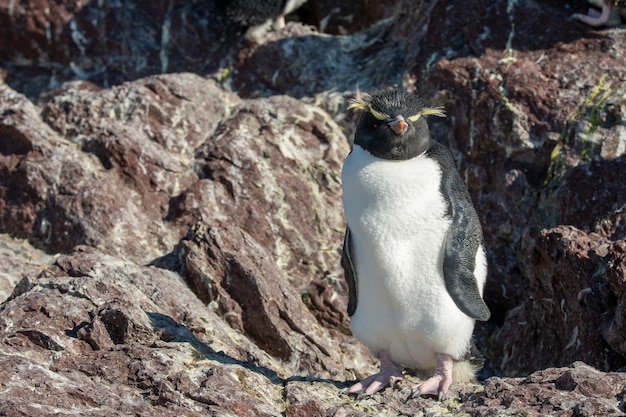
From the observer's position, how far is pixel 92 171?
7359mm

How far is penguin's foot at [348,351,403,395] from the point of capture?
191 inches

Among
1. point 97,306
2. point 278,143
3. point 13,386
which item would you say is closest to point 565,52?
point 278,143

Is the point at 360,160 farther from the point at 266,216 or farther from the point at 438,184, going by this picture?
the point at 266,216

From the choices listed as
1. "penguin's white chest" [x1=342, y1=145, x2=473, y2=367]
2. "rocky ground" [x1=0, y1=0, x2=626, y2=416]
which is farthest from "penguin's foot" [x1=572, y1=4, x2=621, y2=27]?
"penguin's white chest" [x1=342, y1=145, x2=473, y2=367]

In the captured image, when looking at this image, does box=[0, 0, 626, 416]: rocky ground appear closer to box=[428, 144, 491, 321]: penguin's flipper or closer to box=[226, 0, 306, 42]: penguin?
box=[226, 0, 306, 42]: penguin

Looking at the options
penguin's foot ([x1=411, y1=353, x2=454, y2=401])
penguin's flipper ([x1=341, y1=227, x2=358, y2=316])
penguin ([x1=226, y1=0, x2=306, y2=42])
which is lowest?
penguin's foot ([x1=411, y1=353, x2=454, y2=401])

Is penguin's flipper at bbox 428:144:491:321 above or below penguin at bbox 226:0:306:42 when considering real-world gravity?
below

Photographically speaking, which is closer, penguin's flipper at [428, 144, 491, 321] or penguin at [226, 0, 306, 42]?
penguin's flipper at [428, 144, 491, 321]

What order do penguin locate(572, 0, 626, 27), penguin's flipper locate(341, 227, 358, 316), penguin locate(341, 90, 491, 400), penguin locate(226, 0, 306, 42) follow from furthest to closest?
penguin locate(226, 0, 306, 42) < penguin locate(572, 0, 626, 27) < penguin's flipper locate(341, 227, 358, 316) < penguin locate(341, 90, 491, 400)

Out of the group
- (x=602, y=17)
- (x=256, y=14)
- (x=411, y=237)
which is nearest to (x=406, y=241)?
(x=411, y=237)

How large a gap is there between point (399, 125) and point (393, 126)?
0.03 m

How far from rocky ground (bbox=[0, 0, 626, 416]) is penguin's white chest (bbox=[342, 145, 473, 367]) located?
1.13 ft

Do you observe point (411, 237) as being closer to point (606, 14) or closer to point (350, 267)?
point (350, 267)

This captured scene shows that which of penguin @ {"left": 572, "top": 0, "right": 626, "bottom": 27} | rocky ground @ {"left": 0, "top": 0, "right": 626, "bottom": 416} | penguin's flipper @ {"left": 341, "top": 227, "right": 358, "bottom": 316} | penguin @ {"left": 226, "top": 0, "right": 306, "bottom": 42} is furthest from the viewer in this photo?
penguin @ {"left": 226, "top": 0, "right": 306, "bottom": 42}
